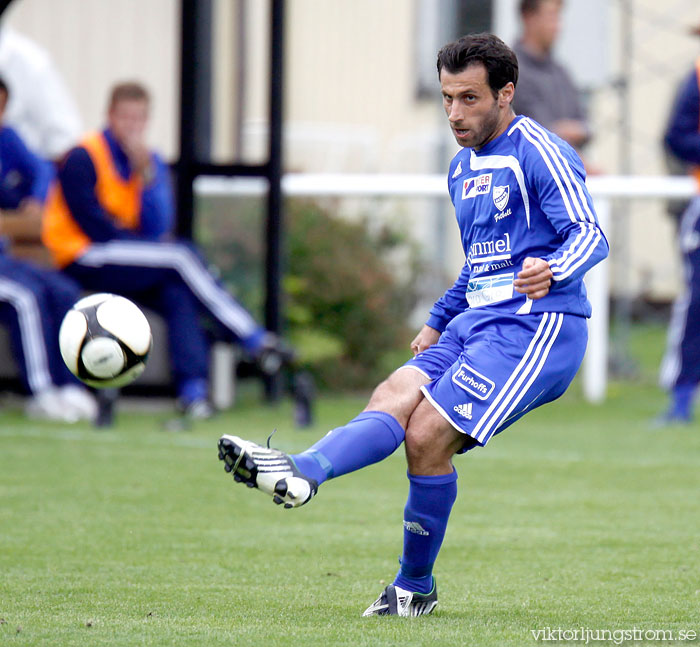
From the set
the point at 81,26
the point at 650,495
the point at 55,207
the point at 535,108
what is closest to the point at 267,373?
the point at 55,207

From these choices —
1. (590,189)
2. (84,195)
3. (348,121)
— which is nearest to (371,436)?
(84,195)

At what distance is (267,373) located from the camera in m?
9.61

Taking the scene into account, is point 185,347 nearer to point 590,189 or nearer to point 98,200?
point 98,200

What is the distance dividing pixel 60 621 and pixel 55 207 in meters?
5.72

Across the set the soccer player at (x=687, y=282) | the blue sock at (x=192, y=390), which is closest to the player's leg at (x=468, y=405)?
the soccer player at (x=687, y=282)

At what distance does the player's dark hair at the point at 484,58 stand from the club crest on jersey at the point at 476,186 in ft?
0.85

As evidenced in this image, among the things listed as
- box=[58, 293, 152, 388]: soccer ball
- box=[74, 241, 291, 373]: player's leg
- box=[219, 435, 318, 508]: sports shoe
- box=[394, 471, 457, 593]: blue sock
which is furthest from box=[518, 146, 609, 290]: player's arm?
box=[74, 241, 291, 373]: player's leg

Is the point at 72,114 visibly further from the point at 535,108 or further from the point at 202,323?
the point at 535,108

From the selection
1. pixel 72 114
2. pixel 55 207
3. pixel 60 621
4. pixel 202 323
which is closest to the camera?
pixel 60 621

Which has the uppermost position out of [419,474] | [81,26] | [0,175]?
[81,26]

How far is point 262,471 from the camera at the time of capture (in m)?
3.66

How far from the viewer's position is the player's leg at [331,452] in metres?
3.66

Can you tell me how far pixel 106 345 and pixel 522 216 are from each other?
1512 millimetres

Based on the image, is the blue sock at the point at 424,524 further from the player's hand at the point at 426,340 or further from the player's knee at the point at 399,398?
the player's hand at the point at 426,340
